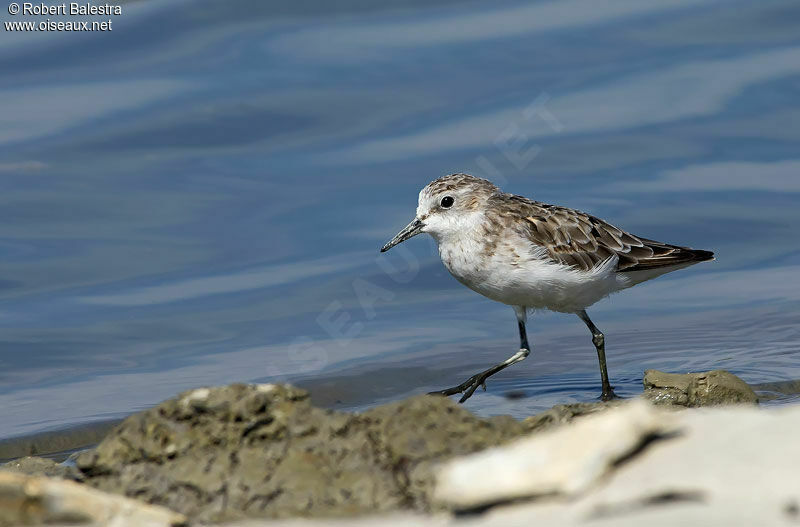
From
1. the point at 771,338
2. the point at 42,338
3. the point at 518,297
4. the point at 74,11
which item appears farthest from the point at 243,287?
the point at 74,11

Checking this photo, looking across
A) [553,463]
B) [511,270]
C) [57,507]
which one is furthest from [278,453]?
[511,270]

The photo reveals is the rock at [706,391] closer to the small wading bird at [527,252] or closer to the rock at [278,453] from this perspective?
the small wading bird at [527,252]

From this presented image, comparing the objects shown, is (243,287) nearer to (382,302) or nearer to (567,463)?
(382,302)

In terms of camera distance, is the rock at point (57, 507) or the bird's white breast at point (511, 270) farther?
the bird's white breast at point (511, 270)

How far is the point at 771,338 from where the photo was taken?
905 centimetres

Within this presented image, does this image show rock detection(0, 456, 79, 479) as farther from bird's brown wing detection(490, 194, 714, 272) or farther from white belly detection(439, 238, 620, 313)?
bird's brown wing detection(490, 194, 714, 272)

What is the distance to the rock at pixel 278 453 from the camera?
13.2 ft

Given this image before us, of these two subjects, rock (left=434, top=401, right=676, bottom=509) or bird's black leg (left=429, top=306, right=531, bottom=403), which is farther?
bird's black leg (left=429, top=306, right=531, bottom=403)

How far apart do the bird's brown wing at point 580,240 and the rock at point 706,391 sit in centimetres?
159

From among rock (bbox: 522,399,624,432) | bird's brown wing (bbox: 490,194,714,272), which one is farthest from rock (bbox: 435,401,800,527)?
bird's brown wing (bbox: 490,194,714,272)

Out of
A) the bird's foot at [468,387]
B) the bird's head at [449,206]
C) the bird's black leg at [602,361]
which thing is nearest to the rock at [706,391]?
the bird's black leg at [602,361]

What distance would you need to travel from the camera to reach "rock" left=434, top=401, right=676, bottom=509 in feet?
10.8

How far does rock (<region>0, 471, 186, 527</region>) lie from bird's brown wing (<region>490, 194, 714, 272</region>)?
4754 millimetres

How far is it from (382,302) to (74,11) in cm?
599
